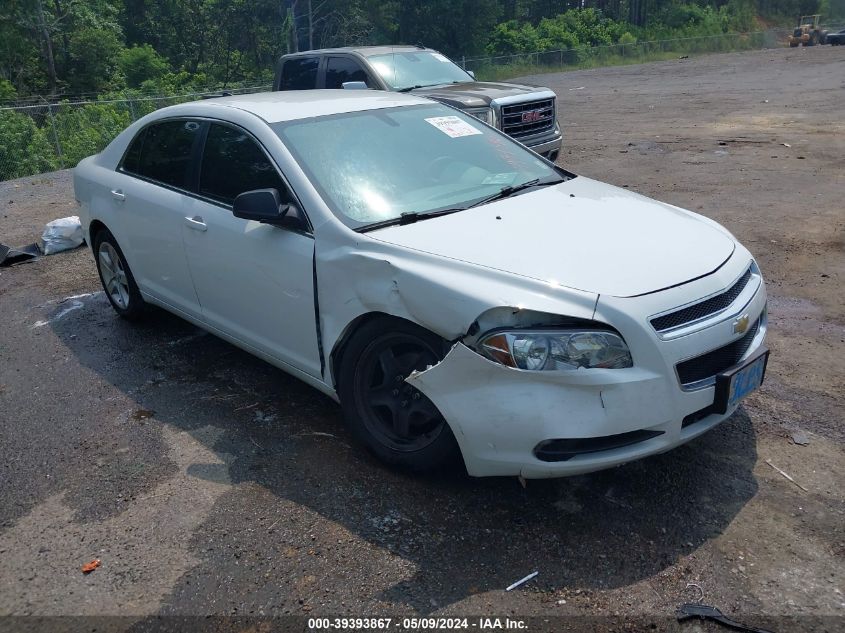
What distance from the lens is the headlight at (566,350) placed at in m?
3.10

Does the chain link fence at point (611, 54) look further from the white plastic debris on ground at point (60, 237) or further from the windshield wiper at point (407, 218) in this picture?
the windshield wiper at point (407, 218)

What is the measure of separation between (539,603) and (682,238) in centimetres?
182

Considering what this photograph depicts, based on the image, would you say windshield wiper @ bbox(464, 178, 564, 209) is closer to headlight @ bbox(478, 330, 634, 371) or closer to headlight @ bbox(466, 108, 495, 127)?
headlight @ bbox(478, 330, 634, 371)

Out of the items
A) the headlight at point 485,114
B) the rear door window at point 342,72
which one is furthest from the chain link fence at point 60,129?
the headlight at point 485,114

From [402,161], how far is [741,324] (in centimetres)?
198

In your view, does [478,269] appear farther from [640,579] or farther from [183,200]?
[183,200]

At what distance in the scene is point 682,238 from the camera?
12.2 ft

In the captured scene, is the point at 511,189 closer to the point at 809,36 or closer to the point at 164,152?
the point at 164,152

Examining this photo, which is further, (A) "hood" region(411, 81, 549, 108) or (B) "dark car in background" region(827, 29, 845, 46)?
(B) "dark car in background" region(827, 29, 845, 46)

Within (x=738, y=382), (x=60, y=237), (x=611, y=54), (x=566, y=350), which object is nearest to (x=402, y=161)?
(x=566, y=350)

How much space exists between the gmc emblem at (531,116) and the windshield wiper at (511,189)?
5.81m

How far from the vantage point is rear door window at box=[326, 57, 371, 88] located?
Result: 1076 centimetres

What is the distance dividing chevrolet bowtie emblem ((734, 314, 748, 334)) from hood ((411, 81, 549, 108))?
21.4 feet

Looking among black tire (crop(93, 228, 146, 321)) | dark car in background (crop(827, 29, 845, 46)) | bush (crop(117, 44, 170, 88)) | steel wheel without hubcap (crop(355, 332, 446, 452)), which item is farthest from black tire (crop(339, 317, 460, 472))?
dark car in background (crop(827, 29, 845, 46))
